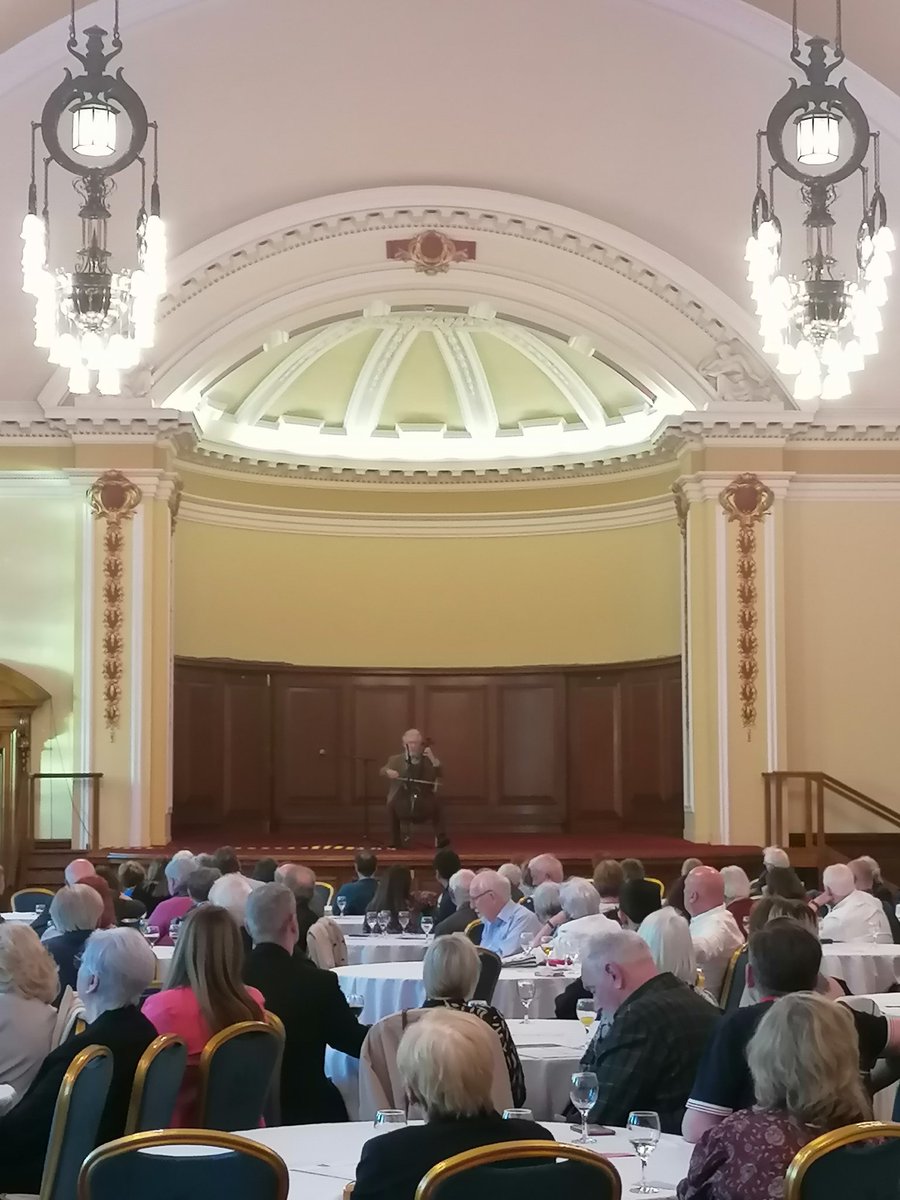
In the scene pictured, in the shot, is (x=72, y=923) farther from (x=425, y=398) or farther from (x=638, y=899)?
(x=425, y=398)

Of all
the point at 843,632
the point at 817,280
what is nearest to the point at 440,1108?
the point at 817,280

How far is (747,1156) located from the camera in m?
3.22

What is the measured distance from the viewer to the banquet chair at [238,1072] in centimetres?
431

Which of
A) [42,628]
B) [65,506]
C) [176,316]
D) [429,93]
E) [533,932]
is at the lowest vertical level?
[533,932]

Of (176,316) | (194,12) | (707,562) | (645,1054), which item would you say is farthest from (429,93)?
(645,1054)

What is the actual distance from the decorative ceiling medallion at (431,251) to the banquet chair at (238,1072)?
11.4m

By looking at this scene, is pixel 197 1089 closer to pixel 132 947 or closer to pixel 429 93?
pixel 132 947

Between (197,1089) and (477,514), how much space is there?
14658mm

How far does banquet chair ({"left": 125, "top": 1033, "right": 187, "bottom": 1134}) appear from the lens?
3.95m

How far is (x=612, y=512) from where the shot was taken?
18219 mm

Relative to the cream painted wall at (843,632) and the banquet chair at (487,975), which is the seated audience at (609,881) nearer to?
the banquet chair at (487,975)

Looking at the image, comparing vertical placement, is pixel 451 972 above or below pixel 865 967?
above

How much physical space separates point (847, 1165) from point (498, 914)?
499 cm

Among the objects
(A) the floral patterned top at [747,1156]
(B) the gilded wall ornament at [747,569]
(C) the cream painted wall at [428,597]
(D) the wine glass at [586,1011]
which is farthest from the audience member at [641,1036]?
(C) the cream painted wall at [428,597]
